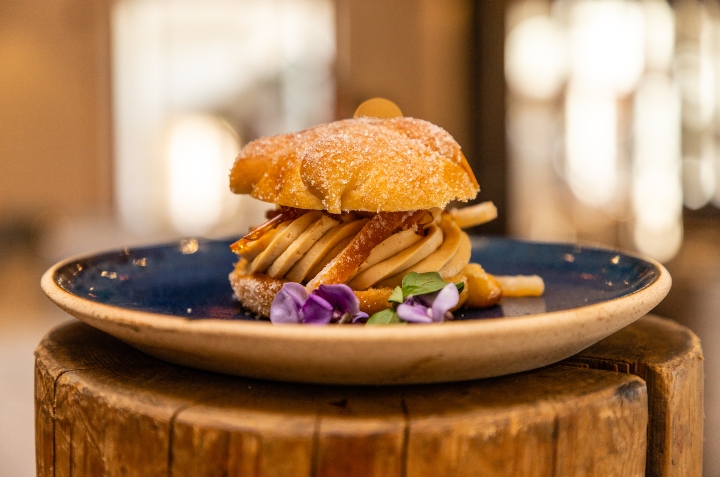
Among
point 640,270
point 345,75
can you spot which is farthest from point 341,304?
point 345,75

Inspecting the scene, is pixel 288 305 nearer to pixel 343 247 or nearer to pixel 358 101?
pixel 343 247

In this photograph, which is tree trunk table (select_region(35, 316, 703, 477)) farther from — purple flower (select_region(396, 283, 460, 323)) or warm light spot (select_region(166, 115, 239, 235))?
warm light spot (select_region(166, 115, 239, 235))

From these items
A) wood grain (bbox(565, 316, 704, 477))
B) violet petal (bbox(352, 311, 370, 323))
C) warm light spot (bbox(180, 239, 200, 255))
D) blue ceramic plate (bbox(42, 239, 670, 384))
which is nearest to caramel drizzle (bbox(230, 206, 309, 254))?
blue ceramic plate (bbox(42, 239, 670, 384))

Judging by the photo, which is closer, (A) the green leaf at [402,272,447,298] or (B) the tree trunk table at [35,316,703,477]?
(B) the tree trunk table at [35,316,703,477]

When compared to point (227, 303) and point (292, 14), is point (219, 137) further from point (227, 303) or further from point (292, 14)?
point (227, 303)

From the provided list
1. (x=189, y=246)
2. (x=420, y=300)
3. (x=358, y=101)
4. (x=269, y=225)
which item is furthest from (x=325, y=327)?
(x=358, y=101)

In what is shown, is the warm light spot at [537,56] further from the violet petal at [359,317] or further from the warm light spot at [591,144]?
the violet petal at [359,317]

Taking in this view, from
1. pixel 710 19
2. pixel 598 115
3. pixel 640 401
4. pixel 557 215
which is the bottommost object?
pixel 557 215

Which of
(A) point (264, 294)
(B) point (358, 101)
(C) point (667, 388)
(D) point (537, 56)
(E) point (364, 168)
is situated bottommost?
(C) point (667, 388)
